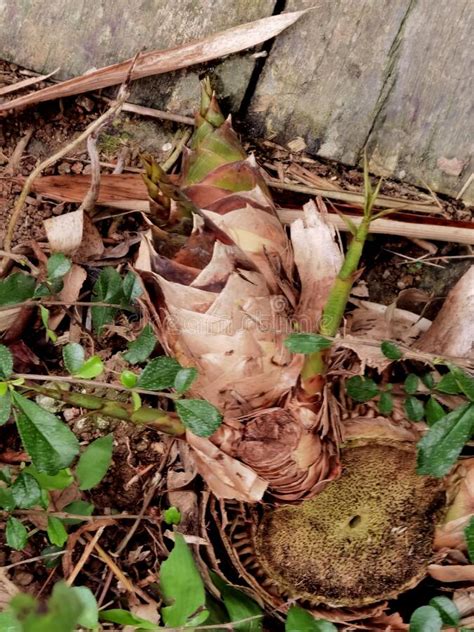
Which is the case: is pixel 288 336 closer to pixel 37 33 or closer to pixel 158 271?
pixel 158 271

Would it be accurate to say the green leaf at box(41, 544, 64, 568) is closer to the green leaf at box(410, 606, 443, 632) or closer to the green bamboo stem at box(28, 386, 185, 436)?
the green bamboo stem at box(28, 386, 185, 436)

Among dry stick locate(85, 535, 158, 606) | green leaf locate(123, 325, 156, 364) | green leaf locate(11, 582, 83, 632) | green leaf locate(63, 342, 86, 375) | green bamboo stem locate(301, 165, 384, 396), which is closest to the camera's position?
green leaf locate(11, 582, 83, 632)

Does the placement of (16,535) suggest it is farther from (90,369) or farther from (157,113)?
(157,113)

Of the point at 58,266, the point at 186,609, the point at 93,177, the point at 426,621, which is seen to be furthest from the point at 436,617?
the point at 93,177

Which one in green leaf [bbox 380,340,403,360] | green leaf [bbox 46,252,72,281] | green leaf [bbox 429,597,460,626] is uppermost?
green leaf [bbox 380,340,403,360]

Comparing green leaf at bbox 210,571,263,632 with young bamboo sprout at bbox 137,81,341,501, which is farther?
green leaf at bbox 210,571,263,632

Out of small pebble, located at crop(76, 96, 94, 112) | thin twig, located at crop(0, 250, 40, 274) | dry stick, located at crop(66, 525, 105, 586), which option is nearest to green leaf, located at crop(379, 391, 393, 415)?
dry stick, located at crop(66, 525, 105, 586)

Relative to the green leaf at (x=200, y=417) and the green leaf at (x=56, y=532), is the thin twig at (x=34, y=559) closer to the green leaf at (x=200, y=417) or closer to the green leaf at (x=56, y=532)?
the green leaf at (x=56, y=532)

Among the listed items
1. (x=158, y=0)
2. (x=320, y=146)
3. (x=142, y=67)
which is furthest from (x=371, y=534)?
(x=158, y=0)
